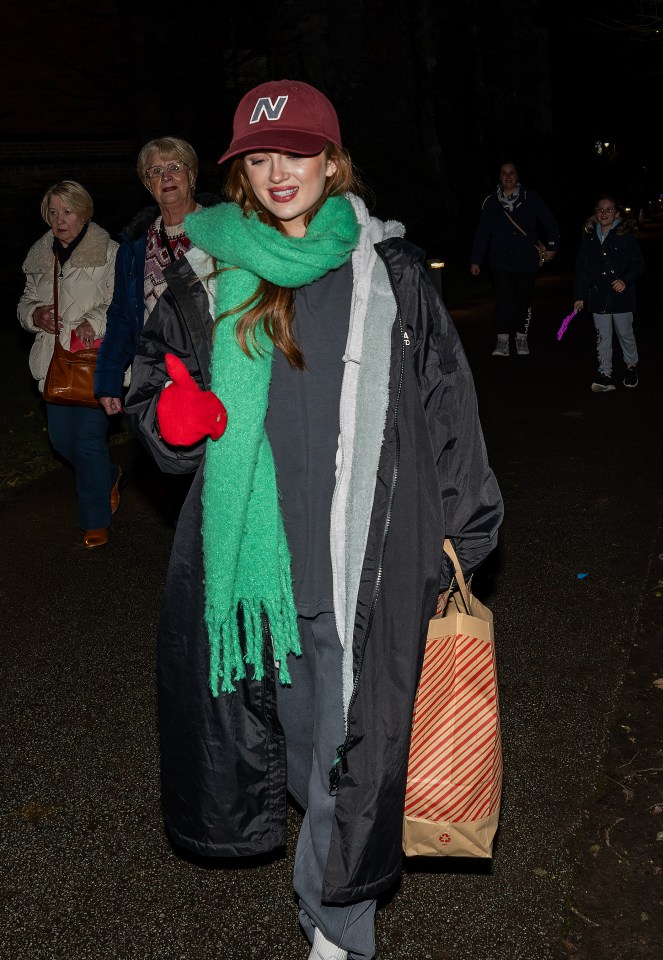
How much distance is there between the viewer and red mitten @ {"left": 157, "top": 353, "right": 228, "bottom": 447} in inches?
102

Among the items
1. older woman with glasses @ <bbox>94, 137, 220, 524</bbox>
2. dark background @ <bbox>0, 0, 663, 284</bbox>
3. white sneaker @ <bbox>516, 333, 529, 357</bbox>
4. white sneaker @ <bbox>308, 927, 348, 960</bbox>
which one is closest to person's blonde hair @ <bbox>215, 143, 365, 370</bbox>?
white sneaker @ <bbox>308, 927, 348, 960</bbox>

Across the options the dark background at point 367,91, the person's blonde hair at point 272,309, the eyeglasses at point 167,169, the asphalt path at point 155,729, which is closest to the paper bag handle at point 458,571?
the person's blonde hair at point 272,309

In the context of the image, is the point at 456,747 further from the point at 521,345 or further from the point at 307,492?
the point at 521,345

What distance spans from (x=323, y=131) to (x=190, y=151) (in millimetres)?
2810

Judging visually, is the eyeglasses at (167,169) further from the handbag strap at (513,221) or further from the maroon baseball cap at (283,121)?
the handbag strap at (513,221)

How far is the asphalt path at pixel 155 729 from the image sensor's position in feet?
10.8

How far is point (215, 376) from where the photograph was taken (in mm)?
2693

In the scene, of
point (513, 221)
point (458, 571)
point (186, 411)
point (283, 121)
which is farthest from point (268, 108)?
point (513, 221)

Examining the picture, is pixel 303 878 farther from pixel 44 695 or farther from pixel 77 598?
pixel 77 598

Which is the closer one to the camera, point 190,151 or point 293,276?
point 293,276

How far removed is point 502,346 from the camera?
13.3m

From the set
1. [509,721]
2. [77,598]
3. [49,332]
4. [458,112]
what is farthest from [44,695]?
[458,112]

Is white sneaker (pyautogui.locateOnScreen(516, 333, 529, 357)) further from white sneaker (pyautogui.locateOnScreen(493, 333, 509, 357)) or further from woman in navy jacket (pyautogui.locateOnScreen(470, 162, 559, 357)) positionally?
woman in navy jacket (pyautogui.locateOnScreen(470, 162, 559, 357))

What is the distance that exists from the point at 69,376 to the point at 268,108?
3.93 meters
